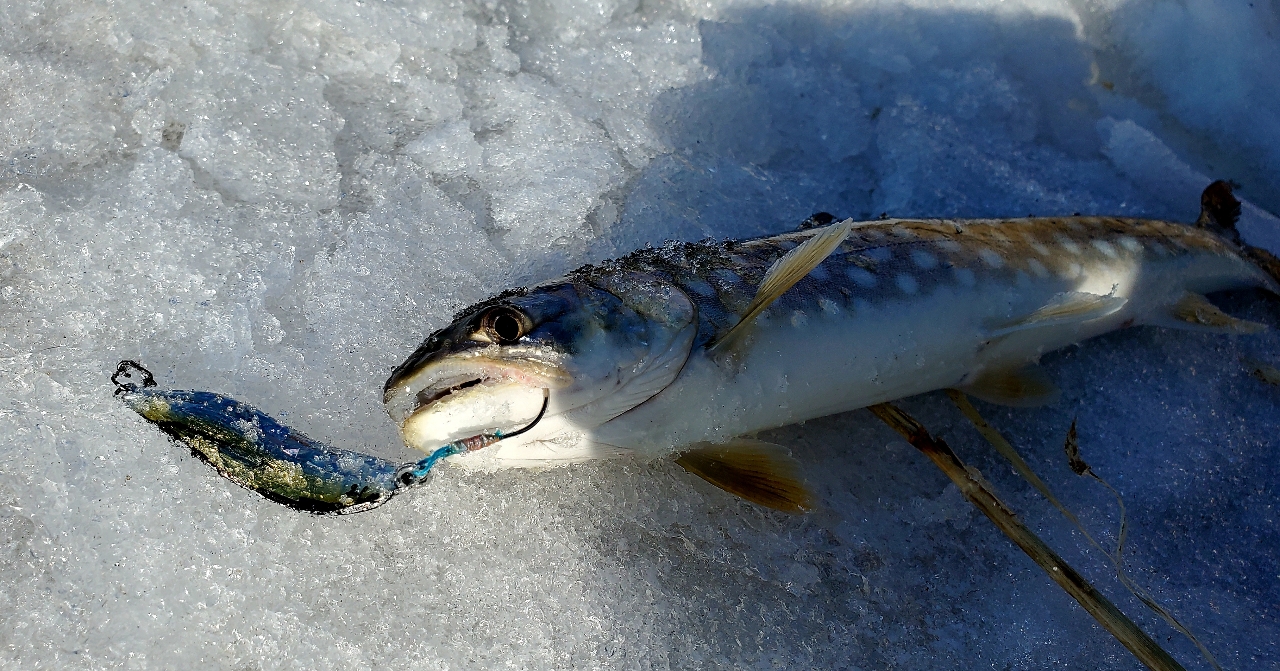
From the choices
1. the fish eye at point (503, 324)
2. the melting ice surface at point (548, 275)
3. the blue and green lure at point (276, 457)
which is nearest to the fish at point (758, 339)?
the fish eye at point (503, 324)

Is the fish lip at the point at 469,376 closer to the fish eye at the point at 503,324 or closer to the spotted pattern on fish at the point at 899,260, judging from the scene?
the fish eye at the point at 503,324

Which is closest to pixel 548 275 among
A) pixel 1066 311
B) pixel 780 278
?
pixel 780 278

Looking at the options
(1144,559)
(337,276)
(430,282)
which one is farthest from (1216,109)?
(337,276)

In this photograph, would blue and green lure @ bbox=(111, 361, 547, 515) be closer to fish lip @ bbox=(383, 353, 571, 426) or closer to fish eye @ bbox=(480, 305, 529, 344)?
fish lip @ bbox=(383, 353, 571, 426)

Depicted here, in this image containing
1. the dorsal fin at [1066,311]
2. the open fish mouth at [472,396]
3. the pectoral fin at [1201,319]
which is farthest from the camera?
the pectoral fin at [1201,319]

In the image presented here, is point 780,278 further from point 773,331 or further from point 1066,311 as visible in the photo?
point 1066,311

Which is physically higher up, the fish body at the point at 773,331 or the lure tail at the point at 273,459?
the fish body at the point at 773,331
